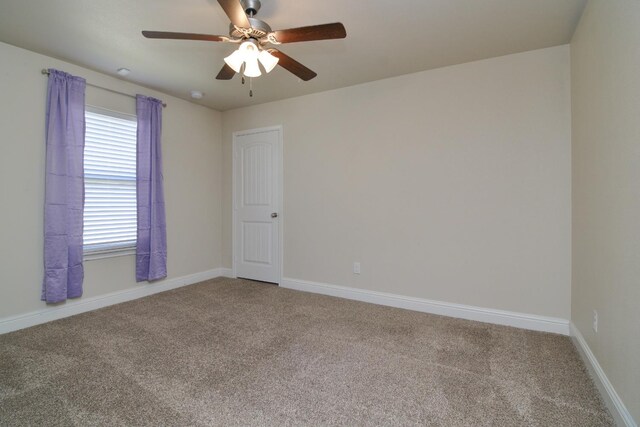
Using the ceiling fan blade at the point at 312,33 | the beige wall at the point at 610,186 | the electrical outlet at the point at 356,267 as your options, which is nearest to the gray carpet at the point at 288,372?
the beige wall at the point at 610,186

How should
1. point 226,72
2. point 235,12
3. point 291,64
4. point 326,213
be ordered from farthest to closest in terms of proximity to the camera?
1. point 326,213
2. point 226,72
3. point 291,64
4. point 235,12

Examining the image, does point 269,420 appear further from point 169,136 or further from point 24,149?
point 169,136

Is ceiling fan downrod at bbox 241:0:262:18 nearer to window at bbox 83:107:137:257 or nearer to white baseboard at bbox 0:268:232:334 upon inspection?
window at bbox 83:107:137:257

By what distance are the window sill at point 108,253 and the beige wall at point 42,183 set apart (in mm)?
53

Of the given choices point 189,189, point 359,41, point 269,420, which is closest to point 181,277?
point 189,189

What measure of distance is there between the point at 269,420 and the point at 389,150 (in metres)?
2.75

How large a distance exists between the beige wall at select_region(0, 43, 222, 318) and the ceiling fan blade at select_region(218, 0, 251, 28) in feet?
7.74

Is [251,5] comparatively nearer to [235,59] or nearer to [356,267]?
[235,59]

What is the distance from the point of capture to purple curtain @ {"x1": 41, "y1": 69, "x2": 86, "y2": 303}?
2.89 meters

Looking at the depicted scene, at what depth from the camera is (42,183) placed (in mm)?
2916

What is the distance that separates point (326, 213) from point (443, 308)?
1691 millimetres

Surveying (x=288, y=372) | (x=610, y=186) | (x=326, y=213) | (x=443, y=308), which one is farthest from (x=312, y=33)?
(x=443, y=308)

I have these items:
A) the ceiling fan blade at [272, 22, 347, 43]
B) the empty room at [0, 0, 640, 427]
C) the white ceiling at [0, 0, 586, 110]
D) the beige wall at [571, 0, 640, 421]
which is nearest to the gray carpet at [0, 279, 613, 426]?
the empty room at [0, 0, 640, 427]

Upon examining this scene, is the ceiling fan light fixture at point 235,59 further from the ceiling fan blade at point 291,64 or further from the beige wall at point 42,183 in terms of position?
the beige wall at point 42,183
